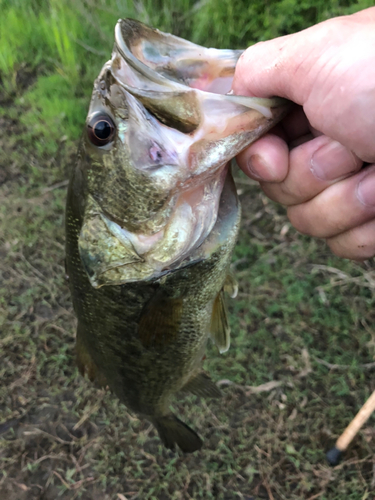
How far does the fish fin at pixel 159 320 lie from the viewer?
121 cm

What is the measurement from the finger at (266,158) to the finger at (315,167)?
2 cm

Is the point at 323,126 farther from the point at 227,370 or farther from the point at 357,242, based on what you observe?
the point at 227,370

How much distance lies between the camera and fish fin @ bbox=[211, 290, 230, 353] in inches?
57.1

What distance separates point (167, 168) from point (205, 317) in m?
0.70

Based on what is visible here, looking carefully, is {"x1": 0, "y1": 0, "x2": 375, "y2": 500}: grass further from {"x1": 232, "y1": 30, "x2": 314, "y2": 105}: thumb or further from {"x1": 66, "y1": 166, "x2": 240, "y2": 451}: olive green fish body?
{"x1": 232, "y1": 30, "x2": 314, "y2": 105}: thumb

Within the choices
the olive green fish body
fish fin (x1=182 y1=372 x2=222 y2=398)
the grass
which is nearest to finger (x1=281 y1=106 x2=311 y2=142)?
the olive green fish body

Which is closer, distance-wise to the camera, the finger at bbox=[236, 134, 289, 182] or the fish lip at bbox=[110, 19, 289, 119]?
the fish lip at bbox=[110, 19, 289, 119]

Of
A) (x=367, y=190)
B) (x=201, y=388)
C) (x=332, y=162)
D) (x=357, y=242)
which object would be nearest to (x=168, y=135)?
(x=332, y=162)

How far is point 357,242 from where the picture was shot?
131 centimetres

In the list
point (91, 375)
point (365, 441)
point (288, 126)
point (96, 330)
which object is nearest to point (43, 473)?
point (91, 375)

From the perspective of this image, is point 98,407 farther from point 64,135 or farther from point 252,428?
point 64,135

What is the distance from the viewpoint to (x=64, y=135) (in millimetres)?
3129

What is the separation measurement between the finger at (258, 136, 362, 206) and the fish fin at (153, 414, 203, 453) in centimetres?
132

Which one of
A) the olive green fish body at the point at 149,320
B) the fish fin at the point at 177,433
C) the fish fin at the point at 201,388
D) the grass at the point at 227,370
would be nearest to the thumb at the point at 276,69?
the olive green fish body at the point at 149,320
